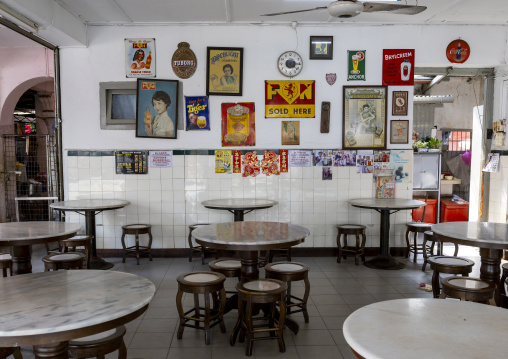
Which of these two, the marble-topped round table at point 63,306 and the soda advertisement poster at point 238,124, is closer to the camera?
the marble-topped round table at point 63,306

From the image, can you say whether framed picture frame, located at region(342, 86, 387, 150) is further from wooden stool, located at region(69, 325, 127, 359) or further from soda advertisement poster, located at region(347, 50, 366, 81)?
wooden stool, located at region(69, 325, 127, 359)

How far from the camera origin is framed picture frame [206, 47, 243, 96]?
6211mm

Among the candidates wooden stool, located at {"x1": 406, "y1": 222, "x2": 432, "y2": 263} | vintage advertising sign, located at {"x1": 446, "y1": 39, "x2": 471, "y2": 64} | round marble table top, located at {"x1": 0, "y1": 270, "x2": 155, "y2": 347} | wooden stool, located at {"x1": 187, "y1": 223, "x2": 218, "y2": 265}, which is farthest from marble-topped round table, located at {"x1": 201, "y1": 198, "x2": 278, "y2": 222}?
vintage advertising sign, located at {"x1": 446, "y1": 39, "x2": 471, "y2": 64}

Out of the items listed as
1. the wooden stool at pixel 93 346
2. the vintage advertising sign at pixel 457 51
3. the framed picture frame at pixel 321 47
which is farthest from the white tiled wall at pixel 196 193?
the wooden stool at pixel 93 346

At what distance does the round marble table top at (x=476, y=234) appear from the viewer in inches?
131

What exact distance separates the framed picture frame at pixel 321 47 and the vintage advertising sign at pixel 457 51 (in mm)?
1903

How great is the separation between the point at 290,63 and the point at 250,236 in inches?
147

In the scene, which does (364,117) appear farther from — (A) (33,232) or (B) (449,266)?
(A) (33,232)

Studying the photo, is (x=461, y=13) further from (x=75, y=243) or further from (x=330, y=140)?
(x=75, y=243)

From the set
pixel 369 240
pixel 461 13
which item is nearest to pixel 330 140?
pixel 369 240

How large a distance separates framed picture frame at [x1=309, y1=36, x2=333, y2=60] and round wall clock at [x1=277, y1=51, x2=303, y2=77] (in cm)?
23

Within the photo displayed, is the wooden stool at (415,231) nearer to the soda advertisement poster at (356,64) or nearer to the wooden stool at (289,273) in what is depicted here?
the soda advertisement poster at (356,64)

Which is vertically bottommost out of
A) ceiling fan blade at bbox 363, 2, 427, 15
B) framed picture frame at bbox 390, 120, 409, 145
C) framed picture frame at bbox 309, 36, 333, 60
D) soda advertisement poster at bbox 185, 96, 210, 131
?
framed picture frame at bbox 390, 120, 409, 145

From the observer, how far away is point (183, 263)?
19.6 feet
